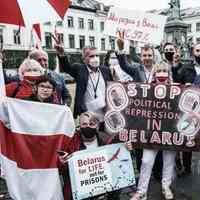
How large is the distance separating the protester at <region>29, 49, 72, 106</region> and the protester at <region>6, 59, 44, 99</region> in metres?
0.53

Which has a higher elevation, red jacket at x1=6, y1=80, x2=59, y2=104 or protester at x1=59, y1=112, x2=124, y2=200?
red jacket at x1=6, y1=80, x2=59, y2=104

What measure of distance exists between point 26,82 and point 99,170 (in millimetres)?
1146

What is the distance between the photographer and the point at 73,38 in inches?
2511

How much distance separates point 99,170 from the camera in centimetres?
385

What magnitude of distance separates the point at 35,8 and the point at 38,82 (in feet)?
2.89

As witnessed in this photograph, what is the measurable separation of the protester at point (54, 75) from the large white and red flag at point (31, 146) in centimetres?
83

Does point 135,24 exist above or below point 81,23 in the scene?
below

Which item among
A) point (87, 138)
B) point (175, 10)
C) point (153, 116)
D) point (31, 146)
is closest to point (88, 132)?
point (87, 138)

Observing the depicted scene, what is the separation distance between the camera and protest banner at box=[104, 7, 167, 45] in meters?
5.66

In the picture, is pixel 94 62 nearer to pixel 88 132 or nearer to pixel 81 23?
pixel 88 132

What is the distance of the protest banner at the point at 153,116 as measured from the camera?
14.6 ft

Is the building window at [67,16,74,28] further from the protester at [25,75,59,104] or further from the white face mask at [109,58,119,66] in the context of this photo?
the protester at [25,75,59,104]

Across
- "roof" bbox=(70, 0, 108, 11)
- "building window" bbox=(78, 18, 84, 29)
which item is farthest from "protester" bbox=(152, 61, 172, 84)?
"building window" bbox=(78, 18, 84, 29)

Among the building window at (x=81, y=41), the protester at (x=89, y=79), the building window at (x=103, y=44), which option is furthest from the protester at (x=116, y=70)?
the building window at (x=103, y=44)
